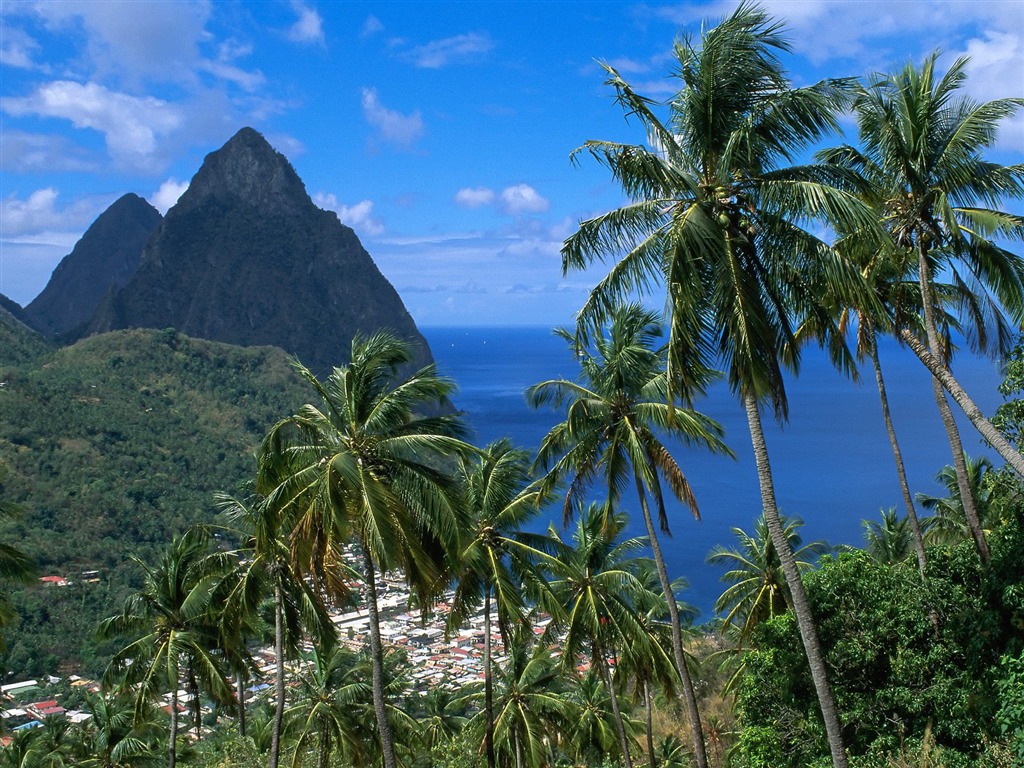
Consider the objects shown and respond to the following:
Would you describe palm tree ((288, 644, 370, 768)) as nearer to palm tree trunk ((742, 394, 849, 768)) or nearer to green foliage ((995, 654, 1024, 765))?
palm tree trunk ((742, 394, 849, 768))

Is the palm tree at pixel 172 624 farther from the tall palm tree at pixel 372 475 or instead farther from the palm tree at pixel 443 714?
the tall palm tree at pixel 372 475

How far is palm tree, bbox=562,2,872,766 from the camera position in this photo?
9414 mm

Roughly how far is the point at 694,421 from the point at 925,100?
538cm

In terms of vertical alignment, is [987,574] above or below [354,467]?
below

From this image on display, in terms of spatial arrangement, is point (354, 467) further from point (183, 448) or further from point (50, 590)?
point (183, 448)

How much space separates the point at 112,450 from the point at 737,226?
88.5m

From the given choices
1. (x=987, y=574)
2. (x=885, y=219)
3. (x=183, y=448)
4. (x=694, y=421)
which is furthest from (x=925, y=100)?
(x=183, y=448)

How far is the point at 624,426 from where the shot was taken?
13.7 meters

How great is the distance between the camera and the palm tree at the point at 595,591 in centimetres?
1576

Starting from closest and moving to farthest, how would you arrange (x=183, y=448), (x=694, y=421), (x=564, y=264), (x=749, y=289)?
(x=749, y=289), (x=564, y=264), (x=694, y=421), (x=183, y=448)

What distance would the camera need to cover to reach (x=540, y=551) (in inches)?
595


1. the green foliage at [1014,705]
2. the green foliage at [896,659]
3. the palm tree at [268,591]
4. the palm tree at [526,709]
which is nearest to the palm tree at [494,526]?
the palm tree at [526,709]

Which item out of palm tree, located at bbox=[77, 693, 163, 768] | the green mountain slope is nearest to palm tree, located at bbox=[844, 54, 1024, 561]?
palm tree, located at bbox=[77, 693, 163, 768]

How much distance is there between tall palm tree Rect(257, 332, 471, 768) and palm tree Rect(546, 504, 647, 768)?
4504 millimetres
